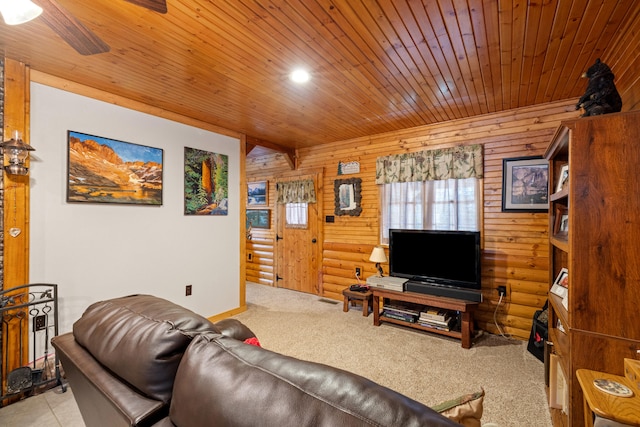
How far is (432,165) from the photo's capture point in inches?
146

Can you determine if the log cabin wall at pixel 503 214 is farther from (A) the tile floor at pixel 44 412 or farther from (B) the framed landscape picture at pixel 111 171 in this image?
(A) the tile floor at pixel 44 412

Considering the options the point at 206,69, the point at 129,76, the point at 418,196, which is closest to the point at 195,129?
the point at 129,76

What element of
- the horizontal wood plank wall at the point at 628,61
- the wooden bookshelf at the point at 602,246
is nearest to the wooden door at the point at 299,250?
the horizontal wood plank wall at the point at 628,61

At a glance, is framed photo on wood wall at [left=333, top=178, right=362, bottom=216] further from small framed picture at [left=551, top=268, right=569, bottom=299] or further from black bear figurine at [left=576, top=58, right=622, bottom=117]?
black bear figurine at [left=576, top=58, right=622, bottom=117]

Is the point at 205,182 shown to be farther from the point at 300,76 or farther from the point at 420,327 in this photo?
the point at 420,327

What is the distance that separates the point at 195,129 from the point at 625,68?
12.8ft

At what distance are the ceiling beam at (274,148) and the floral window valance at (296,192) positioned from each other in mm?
339

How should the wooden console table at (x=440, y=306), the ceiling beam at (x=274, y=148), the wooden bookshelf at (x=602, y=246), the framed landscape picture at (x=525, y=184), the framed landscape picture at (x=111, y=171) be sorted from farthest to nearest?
the ceiling beam at (x=274, y=148) → the framed landscape picture at (x=525, y=184) → the wooden console table at (x=440, y=306) → the framed landscape picture at (x=111, y=171) → the wooden bookshelf at (x=602, y=246)

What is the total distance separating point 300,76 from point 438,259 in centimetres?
244

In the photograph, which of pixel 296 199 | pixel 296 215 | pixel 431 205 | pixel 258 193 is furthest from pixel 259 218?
pixel 431 205

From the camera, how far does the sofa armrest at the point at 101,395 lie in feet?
2.85

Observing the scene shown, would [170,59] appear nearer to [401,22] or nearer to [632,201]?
[401,22]

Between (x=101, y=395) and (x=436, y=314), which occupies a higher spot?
(x=101, y=395)

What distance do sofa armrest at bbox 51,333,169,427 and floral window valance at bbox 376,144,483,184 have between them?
3553mm
